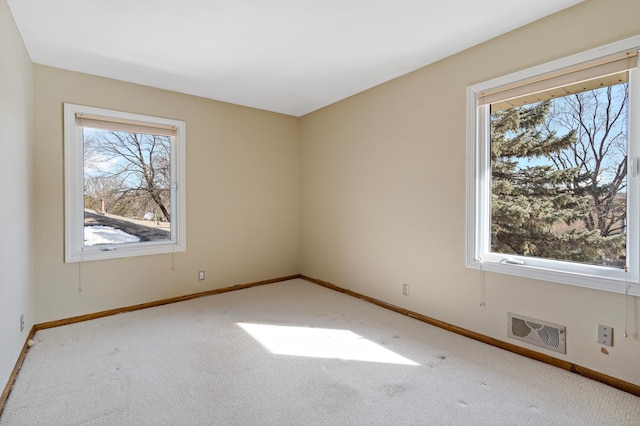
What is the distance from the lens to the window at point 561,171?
6.75 feet

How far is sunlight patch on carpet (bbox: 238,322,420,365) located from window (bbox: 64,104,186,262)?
1.52m

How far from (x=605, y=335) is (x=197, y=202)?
3810 millimetres

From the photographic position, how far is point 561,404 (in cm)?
189

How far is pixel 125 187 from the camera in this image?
3.52 meters

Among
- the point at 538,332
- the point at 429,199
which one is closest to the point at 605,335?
the point at 538,332

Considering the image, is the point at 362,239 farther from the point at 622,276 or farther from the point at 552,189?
the point at 622,276

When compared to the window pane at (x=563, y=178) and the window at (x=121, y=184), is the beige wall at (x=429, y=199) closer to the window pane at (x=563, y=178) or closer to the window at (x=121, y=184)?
the window pane at (x=563, y=178)

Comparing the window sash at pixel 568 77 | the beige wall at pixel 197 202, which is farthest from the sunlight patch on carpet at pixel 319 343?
the window sash at pixel 568 77

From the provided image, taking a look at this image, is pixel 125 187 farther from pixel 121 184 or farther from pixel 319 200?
pixel 319 200

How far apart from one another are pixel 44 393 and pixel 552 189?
3.61 metres

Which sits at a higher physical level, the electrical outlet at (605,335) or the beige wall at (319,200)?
the beige wall at (319,200)

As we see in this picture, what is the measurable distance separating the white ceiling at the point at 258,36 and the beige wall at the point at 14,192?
0.28 metres

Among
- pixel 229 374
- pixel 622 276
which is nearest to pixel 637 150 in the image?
pixel 622 276

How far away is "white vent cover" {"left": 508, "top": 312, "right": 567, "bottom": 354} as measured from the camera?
2.30m
